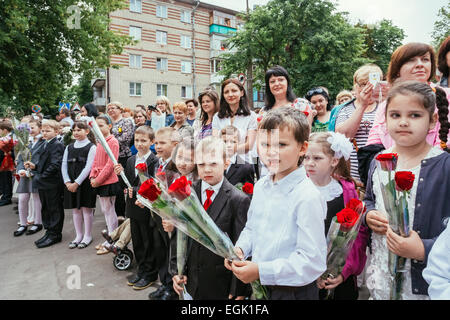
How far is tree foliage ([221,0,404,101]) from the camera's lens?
50.6ft

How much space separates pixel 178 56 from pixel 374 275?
27748 mm

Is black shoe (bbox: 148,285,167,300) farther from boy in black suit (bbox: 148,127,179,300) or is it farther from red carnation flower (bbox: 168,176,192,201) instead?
red carnation flower (bbox: 168,176,192,201)

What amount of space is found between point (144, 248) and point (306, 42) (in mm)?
15366

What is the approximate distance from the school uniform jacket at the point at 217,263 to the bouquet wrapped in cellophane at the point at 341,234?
0.63 m

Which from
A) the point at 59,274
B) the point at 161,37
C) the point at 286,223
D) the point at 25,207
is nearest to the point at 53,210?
the point at 25,207

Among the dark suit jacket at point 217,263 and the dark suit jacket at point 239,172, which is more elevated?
the dark suit jacket at point 239,172

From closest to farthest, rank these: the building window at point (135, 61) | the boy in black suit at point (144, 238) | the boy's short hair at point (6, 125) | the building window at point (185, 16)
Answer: the boy in black suit at point (144, 238) < the boy's short hair at point (6, 125) < the building window at point (135, 61) < the building window at point (185, 16)

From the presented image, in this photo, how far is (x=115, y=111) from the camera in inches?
222

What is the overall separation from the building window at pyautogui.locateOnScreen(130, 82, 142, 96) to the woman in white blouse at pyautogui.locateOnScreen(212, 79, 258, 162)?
22.3m

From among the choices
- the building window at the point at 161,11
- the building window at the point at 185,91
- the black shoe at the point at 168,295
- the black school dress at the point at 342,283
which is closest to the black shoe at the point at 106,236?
the black shoe at the point at 168,295

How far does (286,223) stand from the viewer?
138 cm

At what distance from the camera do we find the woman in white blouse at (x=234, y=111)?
3482mm

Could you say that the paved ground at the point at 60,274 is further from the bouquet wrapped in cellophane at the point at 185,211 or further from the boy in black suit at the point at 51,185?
the bouquet wrapped in cellophane at the point at 185,211

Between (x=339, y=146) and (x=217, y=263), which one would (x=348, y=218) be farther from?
(x=217, y=263)
